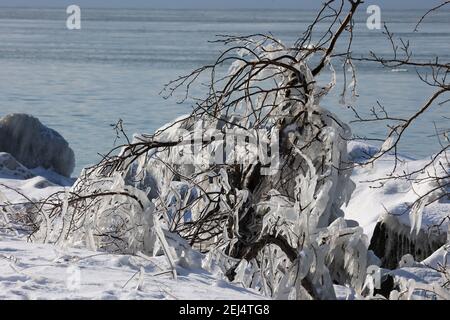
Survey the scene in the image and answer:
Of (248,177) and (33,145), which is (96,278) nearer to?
(248,177)

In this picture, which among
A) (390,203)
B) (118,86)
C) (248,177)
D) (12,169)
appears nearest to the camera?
(248,177)

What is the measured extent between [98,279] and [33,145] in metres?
14.9

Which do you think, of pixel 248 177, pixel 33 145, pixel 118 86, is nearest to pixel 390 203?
pixel 248 177

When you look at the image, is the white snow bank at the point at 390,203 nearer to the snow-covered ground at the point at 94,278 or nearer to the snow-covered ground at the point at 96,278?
the snow-covered ground at the point at 96,278

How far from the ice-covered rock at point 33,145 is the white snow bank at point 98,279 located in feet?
44.8

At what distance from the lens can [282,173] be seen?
23.3 feet

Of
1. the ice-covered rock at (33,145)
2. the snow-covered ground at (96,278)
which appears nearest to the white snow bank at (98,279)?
the snow-covered ground at (96,278)

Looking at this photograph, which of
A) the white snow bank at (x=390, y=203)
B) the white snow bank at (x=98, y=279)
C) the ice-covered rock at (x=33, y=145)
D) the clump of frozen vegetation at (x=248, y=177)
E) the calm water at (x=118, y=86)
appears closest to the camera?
the white snow bank at (x=98, y=279)

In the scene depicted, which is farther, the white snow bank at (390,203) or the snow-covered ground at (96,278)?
the white snow bank at (390,203)

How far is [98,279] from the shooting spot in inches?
216

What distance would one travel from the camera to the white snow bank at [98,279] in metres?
5.12
